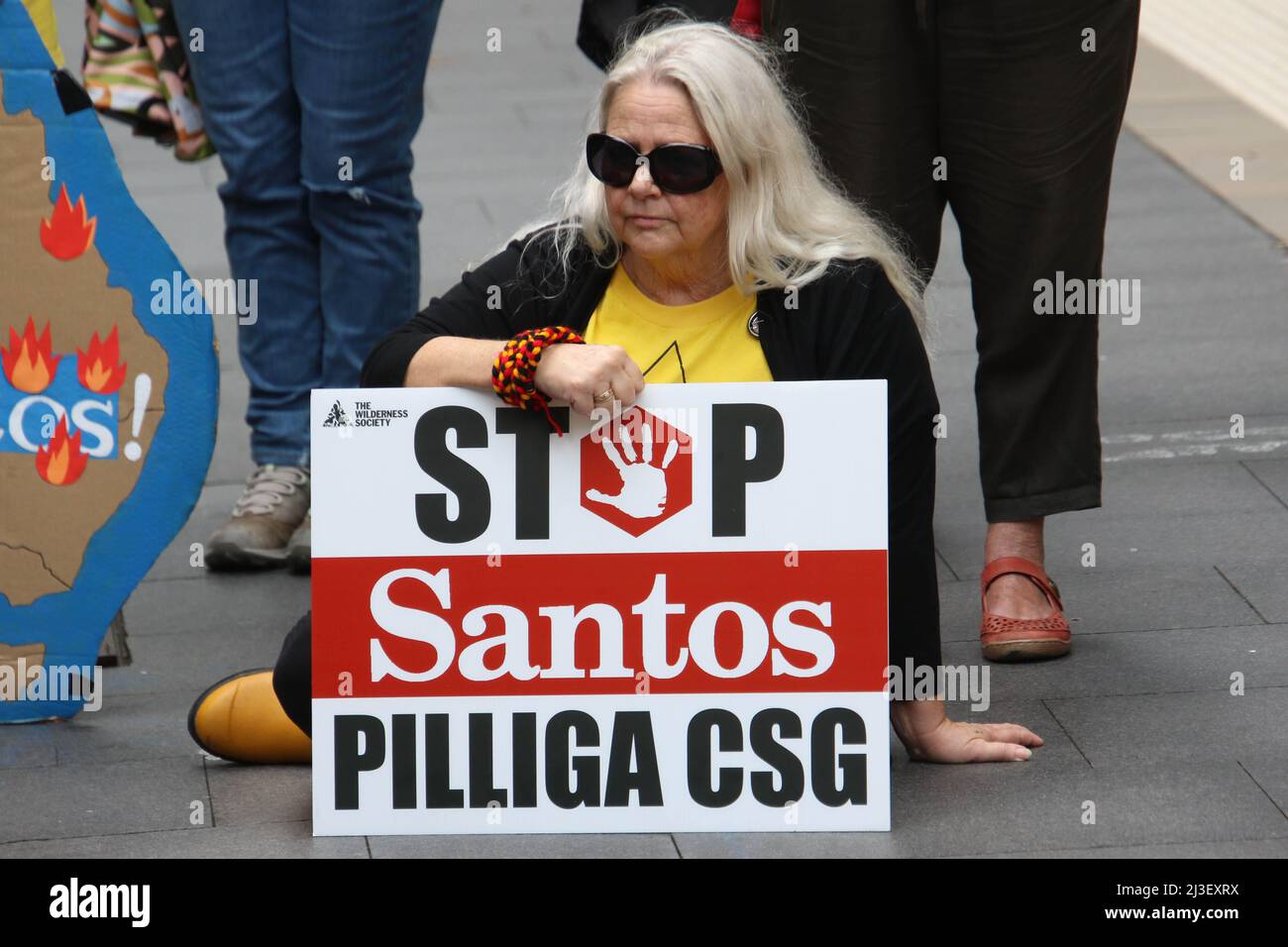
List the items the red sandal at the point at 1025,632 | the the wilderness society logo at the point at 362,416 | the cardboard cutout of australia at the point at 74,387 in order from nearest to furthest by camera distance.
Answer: the the wilderness society logo at the point at 362,416
the cardboard cutout of australia at the point at 74,387
the red sandal at the point at 1025,632

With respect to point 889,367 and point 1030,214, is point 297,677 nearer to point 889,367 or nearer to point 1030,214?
point 889,367

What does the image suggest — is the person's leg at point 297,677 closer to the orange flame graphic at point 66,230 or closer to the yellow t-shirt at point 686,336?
the yellow t-shirt at point 686,336

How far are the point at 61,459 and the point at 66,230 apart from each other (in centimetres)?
38

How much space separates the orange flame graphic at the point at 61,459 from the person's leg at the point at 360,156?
87 centimetres

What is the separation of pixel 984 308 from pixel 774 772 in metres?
1.20

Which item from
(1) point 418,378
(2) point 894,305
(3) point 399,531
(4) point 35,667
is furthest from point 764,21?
(4) point 35,667

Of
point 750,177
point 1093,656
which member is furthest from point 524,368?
point 1093,656

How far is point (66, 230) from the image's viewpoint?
3.43 m

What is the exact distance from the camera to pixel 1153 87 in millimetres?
8828

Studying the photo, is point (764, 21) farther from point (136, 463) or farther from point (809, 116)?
point (136, 463)

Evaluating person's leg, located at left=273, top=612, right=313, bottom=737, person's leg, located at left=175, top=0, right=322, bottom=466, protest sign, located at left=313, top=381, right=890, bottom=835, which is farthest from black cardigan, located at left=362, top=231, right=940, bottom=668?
person's leg, located at left=175, top=0, right=322, bottom=466

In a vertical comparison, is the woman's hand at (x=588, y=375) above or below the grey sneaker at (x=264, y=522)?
above

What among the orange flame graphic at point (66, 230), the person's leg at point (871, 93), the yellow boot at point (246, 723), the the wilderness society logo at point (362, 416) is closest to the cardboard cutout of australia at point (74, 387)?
the orange flame graphic at point (66, 230)

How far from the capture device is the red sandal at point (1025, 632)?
3609 millimetres
